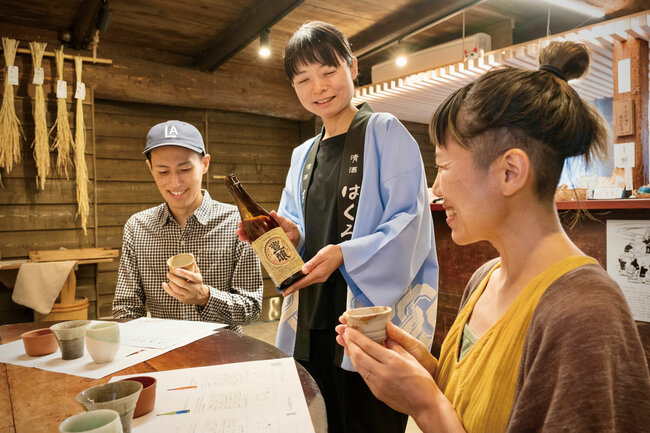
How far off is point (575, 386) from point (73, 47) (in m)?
5.49

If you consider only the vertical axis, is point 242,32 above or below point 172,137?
above

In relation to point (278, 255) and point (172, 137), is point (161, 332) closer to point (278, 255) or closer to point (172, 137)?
point (278, 255)

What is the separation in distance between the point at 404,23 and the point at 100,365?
4.26 meters

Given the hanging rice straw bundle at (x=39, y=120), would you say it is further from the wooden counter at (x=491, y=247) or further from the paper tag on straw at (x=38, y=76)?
the wooden counter at (x=491, y=247)

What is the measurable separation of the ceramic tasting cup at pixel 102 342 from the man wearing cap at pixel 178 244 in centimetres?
71

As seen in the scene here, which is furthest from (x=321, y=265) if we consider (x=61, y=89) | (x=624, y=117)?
(x=61, y=89)

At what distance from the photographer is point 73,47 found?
469 centimetres

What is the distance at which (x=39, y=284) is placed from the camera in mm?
3723

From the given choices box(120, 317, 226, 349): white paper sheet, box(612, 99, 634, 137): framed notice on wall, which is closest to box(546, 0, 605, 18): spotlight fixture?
box(612, 99, 634, 137): framed notice on wall

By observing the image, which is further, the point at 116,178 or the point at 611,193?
the point at 116,178

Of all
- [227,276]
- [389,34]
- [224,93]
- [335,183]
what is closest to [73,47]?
[224,93]

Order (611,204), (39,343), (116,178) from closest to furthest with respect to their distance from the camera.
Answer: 1. (39,343)
2. (611,204)
3. (116,178)

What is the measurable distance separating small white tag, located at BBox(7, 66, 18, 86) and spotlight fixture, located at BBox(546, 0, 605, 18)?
5080mm

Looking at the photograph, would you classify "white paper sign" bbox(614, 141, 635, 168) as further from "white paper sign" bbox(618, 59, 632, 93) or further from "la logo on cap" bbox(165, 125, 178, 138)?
"la logo on cap" bbox(165, 125, 178, 138)
